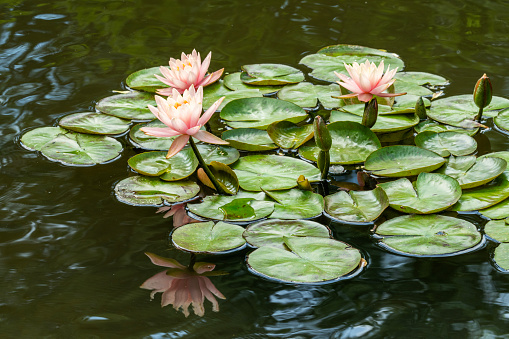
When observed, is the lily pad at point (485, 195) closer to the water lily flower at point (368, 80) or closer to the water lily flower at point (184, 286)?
the water lily flower at point (368, 80)

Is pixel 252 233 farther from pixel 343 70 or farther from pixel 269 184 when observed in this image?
pixel 343 70

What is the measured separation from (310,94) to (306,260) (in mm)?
1384

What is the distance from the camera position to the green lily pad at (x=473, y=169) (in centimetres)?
226

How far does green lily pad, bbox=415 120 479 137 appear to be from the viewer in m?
2.70

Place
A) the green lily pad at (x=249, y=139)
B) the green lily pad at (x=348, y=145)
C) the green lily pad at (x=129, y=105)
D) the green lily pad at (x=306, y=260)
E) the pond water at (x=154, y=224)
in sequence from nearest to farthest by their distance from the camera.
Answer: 1. the pond water at (x=154, y=224)
2. the green lily pad at (x=306, y=260)
3. the green lily pad at (x=348, y=145)
4. the green lily pad at (x=249, y=139)
5. the green lily pad at (x=129, y=105)

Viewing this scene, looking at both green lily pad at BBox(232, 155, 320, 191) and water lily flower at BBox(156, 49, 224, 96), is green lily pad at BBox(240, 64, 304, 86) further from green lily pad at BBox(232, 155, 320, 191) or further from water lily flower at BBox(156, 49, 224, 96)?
green lily pad at BBox(232, 155, 320, 191)

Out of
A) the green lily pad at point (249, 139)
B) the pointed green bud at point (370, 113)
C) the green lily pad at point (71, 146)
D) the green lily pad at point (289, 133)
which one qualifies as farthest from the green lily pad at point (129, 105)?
the pointed green bud at point (370, 113)

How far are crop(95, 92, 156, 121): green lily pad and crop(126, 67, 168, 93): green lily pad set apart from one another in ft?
0.13

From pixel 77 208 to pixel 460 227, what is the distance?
1.45 m

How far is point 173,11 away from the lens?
4309mm

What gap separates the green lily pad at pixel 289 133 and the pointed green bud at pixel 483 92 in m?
0.80

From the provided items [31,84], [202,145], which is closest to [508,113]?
[202,145]

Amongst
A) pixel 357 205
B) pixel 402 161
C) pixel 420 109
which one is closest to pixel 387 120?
pixel 420 109

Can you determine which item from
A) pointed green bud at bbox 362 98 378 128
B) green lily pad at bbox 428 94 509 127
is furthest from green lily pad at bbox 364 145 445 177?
green lily pad at bbox 428 94 509 127
